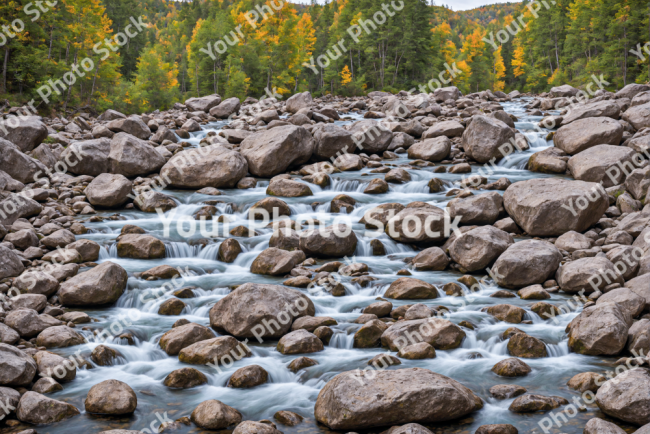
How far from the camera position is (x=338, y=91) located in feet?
202

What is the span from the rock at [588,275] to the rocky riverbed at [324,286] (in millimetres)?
38

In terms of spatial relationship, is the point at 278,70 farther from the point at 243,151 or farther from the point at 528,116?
the point at 243,151

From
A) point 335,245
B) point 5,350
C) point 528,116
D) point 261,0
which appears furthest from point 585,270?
point 261,0

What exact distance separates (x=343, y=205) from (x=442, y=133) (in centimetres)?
878

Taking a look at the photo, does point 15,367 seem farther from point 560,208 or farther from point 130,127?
point 130,127

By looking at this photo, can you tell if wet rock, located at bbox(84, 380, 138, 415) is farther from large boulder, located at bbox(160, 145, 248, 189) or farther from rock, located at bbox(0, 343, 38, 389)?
large boulder, located at bbox(160, 145, 248, 189)

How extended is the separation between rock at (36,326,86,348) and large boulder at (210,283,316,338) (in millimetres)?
2207

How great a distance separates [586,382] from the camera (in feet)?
23.8

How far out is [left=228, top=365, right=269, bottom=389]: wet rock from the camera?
7.66m

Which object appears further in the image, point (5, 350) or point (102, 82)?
point (102, 82)

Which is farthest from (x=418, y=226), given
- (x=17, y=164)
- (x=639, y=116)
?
(x=17, y=164)

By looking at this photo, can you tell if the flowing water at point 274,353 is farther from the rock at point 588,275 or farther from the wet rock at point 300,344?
the rock at point 588,275

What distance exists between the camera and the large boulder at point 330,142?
20.7m

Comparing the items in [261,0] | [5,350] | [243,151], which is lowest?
[5,350]
